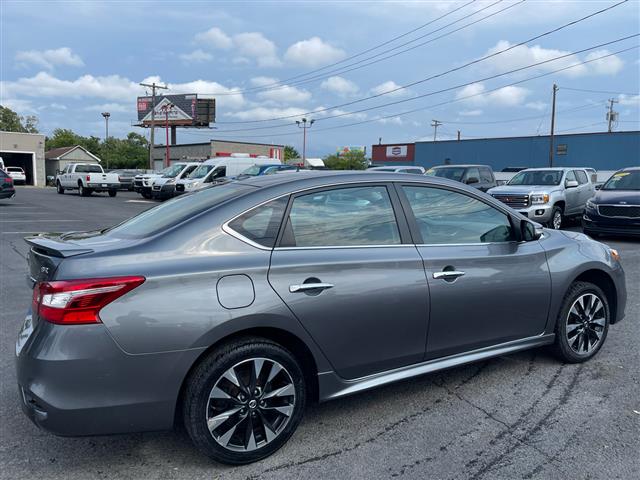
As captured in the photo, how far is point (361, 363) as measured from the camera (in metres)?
3.26

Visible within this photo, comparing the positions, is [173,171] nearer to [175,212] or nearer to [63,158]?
[175,212]

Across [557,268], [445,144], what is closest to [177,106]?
[445,144]

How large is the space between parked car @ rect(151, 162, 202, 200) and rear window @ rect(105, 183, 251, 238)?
2039 centimetres

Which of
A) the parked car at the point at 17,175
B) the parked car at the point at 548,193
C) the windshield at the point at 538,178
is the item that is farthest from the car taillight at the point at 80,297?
the parked car at the point at 17,175

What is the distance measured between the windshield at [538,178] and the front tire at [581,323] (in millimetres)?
10623

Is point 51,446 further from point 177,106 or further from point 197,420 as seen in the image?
point 177,106

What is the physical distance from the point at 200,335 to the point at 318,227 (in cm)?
101

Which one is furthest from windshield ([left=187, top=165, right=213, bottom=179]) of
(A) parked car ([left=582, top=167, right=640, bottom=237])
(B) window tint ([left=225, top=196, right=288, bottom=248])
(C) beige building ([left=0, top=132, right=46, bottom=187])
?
(C) beige building ([left=0, top=132, right=46, bottom=187])

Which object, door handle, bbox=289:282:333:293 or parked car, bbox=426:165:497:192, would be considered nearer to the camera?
door handle, bbox=289:282:333:293

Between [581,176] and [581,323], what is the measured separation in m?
12.3

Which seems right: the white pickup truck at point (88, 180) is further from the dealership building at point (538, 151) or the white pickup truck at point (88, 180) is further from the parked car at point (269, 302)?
the dealership building at point (538, 151)

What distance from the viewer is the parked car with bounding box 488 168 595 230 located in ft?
43.4

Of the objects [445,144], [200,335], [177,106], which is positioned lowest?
[200,335]

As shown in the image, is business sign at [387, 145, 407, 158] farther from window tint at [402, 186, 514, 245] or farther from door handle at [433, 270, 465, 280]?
door handle at [433, 270, 465, 280]
